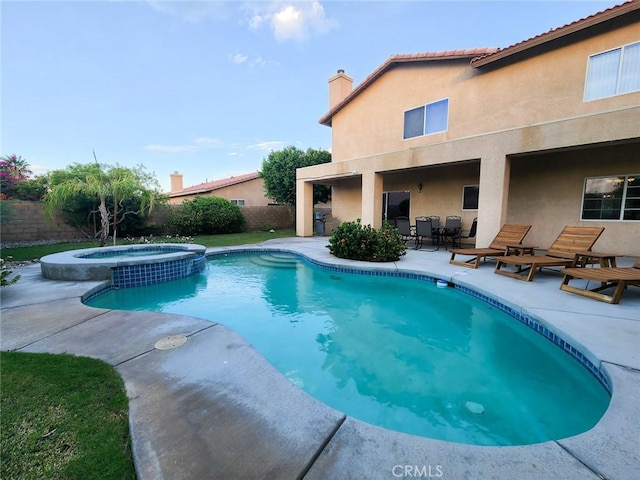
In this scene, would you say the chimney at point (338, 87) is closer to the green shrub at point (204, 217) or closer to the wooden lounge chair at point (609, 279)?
the green shrub at point (204, 217)

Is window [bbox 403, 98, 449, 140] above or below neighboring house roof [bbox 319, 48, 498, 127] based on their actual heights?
below

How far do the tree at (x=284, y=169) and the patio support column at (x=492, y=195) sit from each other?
11.4 metres

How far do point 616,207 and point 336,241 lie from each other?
777 centimetres

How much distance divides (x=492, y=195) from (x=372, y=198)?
4.17 m

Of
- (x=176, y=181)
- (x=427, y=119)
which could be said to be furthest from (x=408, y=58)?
(x=176, y=181)

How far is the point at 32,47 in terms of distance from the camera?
844 cm

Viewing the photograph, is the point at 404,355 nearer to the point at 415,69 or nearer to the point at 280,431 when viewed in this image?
the point at 280,431

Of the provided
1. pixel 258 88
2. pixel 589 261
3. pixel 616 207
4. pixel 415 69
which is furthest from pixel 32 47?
pixel 616 207

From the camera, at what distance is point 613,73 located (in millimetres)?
7410

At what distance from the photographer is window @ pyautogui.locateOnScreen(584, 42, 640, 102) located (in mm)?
7117

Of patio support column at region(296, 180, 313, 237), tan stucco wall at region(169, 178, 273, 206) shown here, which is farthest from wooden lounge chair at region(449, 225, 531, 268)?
tan stucco wall at region(169, 178, 273, 206)

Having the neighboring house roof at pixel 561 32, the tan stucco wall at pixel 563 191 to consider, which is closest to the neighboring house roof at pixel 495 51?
the neighboring house roof at pixel 561 32

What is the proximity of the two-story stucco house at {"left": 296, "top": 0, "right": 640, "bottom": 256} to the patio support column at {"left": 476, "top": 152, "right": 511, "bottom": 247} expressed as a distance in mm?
26

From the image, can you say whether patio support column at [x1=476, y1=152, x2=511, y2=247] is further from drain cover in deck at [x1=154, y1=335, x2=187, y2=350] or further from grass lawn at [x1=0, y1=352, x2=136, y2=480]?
grass lawn at [x1=0, y1=352, x2=136, y2=480]
